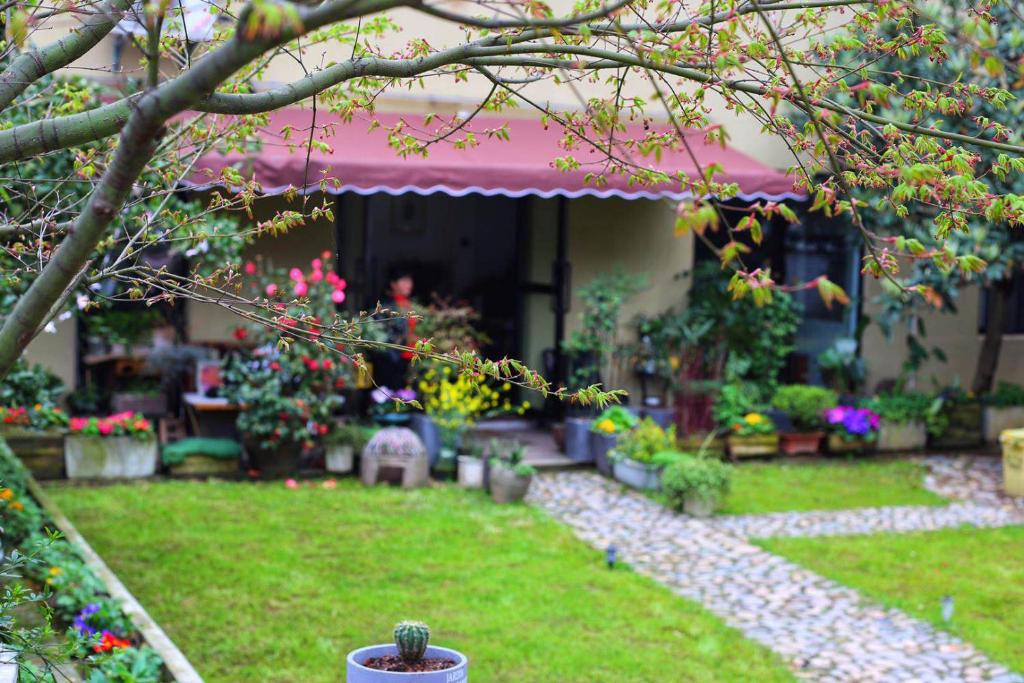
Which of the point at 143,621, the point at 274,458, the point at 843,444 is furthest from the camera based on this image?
the point at 843,444

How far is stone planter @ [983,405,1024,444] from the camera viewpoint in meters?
13.1

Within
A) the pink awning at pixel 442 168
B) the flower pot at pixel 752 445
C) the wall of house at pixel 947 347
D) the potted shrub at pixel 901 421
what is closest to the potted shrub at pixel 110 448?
the pink awning at pixel 442 168

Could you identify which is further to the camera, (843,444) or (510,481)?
(843,444)

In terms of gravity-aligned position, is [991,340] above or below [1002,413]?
above

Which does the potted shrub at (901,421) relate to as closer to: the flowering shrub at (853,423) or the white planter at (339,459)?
the flowering shrub at (853,423)

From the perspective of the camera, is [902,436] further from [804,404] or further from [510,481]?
[510,481]

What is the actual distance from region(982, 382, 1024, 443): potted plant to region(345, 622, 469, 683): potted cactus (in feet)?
34.2

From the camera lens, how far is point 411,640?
4.24 m

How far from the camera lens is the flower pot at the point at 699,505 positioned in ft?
31.1

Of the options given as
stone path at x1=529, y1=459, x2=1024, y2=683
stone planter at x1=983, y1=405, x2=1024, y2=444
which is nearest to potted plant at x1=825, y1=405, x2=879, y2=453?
stone planter at x1=983, y1=405, x2=1024, y2=444

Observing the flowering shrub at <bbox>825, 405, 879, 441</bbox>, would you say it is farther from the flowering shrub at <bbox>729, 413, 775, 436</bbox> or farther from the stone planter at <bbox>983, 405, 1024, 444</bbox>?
the stone planter at <bbox>983, 405, 1024, 444</bbox>

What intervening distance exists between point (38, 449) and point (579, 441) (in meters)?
5.15

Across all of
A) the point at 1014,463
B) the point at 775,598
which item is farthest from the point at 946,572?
the point at 1014,463

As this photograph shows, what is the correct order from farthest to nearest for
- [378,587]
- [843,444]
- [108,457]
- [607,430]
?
[843,444] → [607,430] → [108,457] → [378,587]
